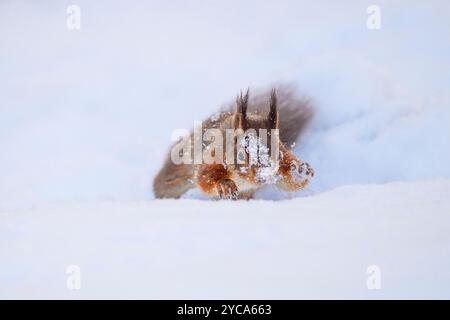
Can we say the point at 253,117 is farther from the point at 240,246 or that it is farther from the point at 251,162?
the point at 240,246

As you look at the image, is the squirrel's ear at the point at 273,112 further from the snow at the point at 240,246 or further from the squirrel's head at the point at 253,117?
the snow at the point at 240,246

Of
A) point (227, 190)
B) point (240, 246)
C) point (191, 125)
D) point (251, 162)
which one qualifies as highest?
point (191, 125)

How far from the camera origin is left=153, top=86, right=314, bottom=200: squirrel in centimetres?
262

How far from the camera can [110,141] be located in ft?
8.61

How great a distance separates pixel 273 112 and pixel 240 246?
0.61 meters

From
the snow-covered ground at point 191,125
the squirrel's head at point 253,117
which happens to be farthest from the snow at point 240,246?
the squirrel's head at point 253,117

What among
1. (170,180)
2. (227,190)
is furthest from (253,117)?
(170,180)

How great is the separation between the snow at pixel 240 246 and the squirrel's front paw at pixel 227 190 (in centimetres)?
3

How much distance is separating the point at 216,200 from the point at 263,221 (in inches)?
9.0

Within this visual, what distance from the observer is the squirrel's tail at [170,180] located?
2.62m

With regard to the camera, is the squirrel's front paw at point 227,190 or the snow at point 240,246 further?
the squirrel's front paw at point 227,190

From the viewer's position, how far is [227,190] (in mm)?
2643

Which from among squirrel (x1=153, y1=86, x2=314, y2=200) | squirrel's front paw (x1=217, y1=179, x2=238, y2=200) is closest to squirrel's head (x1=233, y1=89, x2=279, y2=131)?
squirrel (x1=153, y1=86, x2=314, y2=200)

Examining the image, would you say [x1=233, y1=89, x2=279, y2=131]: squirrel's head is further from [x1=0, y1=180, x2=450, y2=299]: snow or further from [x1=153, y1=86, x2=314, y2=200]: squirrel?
[x1=0, y1=180, x2=450, y2=299]: snow
